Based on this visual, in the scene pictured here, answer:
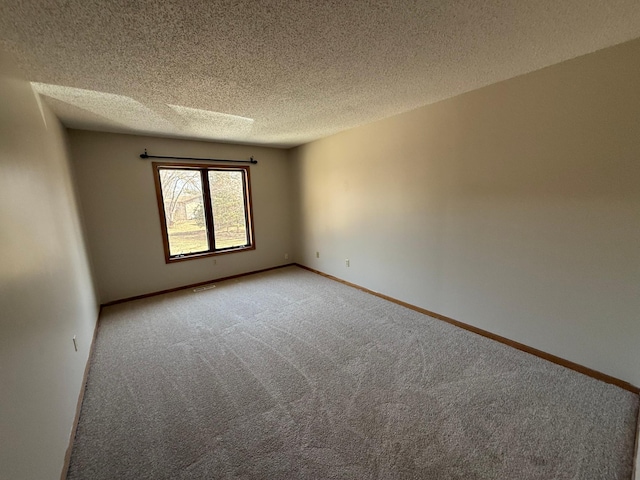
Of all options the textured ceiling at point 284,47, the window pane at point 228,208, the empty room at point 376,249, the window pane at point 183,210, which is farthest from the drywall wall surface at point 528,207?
the window pane at point 183,210

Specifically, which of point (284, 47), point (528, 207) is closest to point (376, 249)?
point (528, 207)

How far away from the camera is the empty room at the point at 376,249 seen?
134 centimetres

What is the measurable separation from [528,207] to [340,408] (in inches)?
84.5

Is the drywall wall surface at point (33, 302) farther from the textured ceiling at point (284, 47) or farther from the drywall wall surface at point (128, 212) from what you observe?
the drywall wall surface at point (128, 212)

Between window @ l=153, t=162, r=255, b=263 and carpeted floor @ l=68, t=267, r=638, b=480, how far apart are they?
5.33ft

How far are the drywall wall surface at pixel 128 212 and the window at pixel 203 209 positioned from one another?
13 cm

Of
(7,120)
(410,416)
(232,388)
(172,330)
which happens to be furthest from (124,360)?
(410,416)

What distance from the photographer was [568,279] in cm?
201

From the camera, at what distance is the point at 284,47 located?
1.59 meters

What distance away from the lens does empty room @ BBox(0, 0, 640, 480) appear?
134 centimetres

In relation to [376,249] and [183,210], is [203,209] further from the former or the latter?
[376,249]

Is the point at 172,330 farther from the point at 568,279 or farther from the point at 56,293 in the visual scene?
the point at 568,279

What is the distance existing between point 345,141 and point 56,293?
3.43m

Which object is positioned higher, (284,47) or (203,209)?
(284,47)
